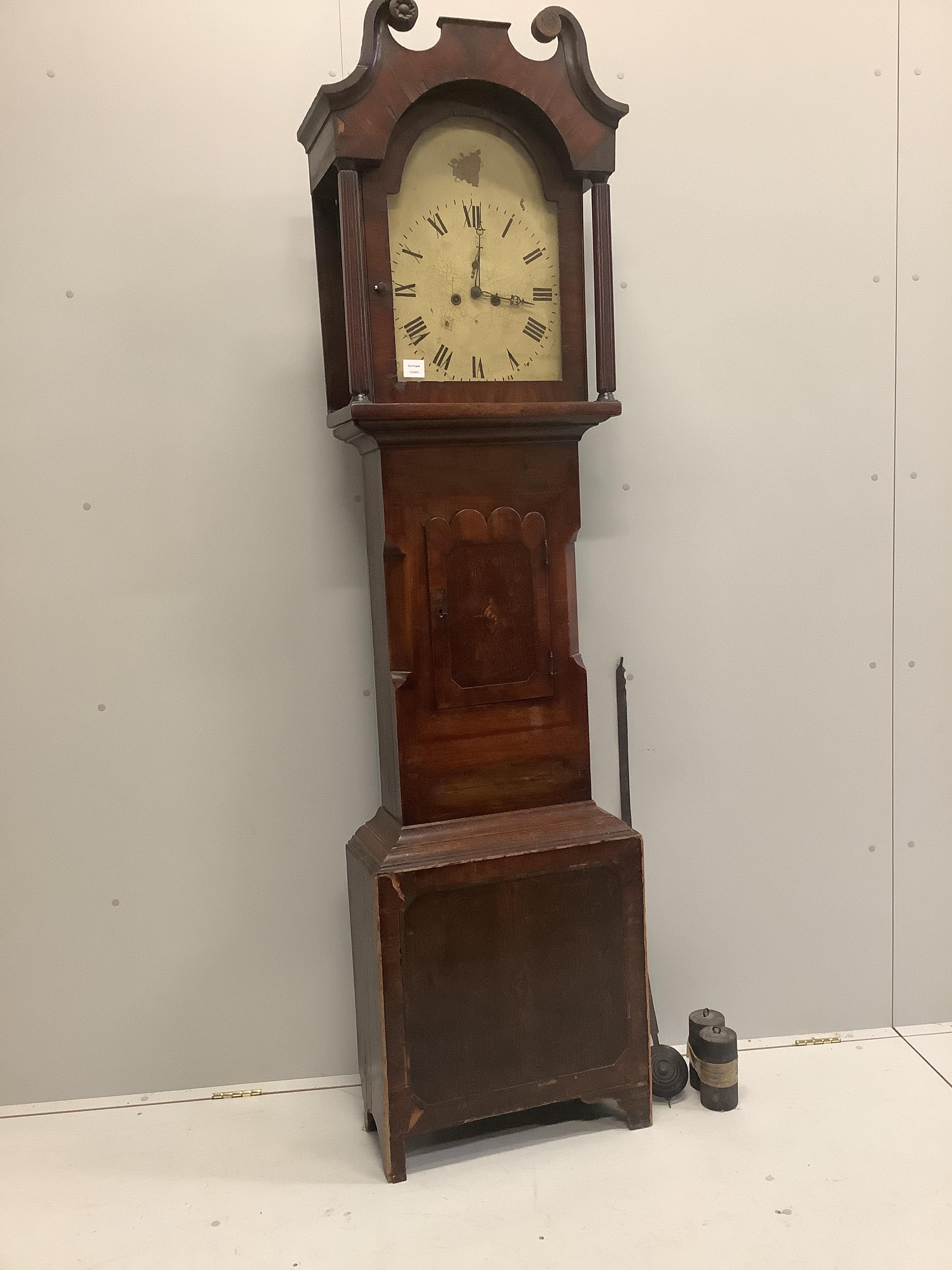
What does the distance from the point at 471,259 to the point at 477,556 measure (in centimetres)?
49

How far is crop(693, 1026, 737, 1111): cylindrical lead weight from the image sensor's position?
1.93m

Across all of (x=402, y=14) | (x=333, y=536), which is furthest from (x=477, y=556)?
(x=402, y=14)

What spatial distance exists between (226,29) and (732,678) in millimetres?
1584

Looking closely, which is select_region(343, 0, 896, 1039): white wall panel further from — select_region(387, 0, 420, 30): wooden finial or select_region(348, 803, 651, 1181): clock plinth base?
select_region(387, 0, 420, 30): wooden finial

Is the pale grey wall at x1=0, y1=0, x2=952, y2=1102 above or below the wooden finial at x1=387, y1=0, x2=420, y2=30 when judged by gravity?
below

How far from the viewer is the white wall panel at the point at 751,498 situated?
2.05 meters

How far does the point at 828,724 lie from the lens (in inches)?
86.5

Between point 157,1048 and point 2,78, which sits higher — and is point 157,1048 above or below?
below

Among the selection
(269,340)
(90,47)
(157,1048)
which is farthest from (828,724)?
(90,47)

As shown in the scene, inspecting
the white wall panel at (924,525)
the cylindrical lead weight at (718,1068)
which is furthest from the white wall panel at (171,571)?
the white wall panel at (924,525)

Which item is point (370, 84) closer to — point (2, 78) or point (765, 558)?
point (2, 78)

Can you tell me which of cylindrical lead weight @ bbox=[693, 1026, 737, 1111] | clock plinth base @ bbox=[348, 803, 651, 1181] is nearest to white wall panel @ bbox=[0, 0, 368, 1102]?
clock plinth base @ bbox=[348, 803, 651, 1181]

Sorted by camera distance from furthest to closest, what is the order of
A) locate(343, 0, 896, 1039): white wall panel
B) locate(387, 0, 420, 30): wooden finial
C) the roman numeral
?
1. locate(343, 0, 896, 1039): white wall panel
2. the roman numeral
3. locate(387, 0, 420, 30): wooden finial

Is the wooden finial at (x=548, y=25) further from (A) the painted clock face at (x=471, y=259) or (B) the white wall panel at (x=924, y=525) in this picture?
(B) the white wall panel at (x=924, y=525)
